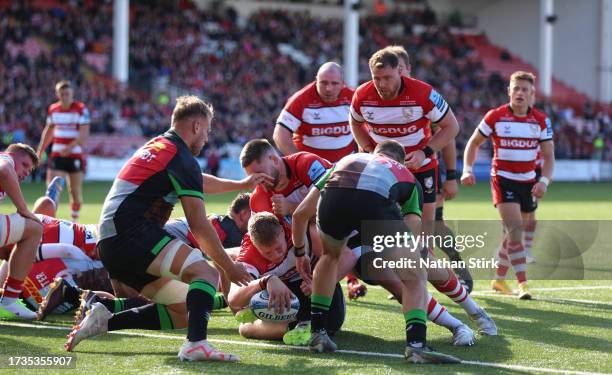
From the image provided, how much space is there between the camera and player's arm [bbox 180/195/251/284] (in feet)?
20.0

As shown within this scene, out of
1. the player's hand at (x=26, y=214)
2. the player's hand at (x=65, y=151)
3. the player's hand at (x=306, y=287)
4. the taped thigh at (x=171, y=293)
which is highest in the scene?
the player's hand at (x=26, y=214)

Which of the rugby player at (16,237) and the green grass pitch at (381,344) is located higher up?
the rugby player at (16,237)

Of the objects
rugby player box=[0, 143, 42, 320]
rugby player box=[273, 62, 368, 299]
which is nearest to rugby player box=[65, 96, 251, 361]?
rugby player box=[0, 143, 42, 320]

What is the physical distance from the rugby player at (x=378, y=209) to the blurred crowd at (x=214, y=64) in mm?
25208

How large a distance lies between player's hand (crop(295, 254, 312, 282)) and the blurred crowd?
24748mm

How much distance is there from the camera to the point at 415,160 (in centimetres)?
840

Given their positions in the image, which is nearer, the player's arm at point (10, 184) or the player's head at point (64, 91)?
the player's arm at point (10, 184)

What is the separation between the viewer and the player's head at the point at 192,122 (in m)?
6.34

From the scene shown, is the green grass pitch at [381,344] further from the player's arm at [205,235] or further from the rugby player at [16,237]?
the player's arm at [205,235]

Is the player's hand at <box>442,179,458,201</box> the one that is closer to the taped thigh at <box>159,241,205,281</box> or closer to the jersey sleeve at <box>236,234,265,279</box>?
the jersey sleeve at <box>236,234,265,279</box>

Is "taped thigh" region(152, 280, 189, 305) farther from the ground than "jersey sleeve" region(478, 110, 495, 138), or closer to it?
closer to it

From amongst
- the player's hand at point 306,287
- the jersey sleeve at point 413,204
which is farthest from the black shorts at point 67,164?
the jersey sleeve at point 413,204

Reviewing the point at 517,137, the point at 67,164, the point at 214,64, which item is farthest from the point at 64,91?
the point at 214,64

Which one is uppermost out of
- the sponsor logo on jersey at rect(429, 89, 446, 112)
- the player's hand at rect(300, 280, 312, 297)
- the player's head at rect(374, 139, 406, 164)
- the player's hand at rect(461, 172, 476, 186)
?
the sponsor logo on jersey at rect(429, 89, 446, 112)
